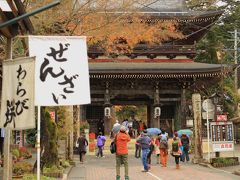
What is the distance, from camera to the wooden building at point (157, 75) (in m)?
29.7

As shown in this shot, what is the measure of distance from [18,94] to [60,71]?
156 centimetres

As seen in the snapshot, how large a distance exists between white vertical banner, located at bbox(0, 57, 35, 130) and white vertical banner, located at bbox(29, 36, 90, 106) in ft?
2.73

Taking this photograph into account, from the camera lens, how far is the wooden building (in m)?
29.7

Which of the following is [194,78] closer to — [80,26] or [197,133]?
[197,133]

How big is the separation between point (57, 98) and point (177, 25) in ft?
78.3

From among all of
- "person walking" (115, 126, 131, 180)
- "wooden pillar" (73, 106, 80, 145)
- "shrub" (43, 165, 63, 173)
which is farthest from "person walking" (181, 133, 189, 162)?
"person walking" (115, 126, 131, 180)

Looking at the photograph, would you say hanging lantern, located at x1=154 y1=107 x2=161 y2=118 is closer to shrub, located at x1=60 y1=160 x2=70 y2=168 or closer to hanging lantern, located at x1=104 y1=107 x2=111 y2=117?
hanging lantern, located at x1=104 y1=107 x2=111 y2=117

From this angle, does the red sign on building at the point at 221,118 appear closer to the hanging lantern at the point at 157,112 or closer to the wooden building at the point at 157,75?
the wooden building at the point at 157,75

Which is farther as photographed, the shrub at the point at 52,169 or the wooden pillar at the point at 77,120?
the wooden pillar at the point at 77,120

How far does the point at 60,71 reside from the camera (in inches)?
376

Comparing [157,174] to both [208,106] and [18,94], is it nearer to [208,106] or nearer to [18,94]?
[208,106]

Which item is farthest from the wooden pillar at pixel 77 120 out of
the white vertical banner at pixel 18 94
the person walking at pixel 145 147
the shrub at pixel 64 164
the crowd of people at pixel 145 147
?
the white vertical banner at pixel 18 94

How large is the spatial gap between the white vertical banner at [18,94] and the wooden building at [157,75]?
20.7m

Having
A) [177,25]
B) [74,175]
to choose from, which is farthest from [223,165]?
[177,25]
